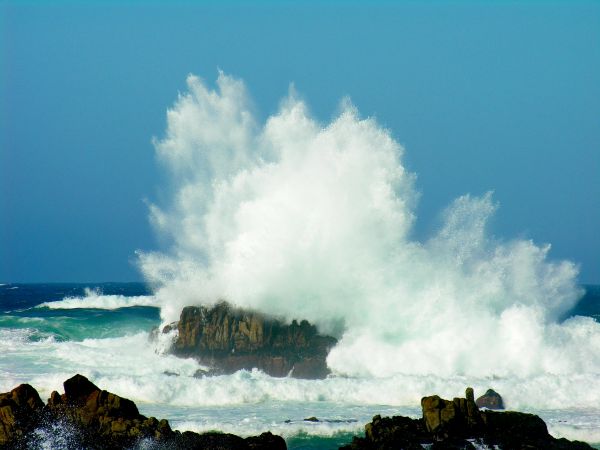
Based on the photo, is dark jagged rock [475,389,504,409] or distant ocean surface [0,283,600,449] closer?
distant ocean surface [0,283,600,449]

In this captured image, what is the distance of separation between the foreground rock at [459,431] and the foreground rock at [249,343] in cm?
1168

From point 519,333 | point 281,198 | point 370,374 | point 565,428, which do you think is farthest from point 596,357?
point 281,198

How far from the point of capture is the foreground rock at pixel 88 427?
17484mm

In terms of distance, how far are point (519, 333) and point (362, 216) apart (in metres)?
7.38

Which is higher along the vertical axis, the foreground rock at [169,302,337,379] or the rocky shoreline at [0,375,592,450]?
the foreground rock at [169,302,337,379]

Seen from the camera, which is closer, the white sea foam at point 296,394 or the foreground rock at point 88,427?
the foreground rock at point 88,427

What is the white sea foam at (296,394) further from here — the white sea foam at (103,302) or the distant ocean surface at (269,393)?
the white sea foam at (103,302)

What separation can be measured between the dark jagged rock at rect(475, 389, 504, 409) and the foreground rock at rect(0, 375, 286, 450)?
31.8 ft

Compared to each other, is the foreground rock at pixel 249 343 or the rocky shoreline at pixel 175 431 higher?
the foreground rock at pixel 249 343

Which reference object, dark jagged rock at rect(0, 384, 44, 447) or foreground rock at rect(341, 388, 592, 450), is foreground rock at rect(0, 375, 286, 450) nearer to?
dark jagged rock at rect(0, 384, 44, 447)

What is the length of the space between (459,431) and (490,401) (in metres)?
8.06

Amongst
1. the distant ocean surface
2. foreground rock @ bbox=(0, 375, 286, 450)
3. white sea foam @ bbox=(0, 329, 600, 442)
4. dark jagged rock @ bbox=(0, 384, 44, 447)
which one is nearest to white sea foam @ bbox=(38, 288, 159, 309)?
the distant ocean surface

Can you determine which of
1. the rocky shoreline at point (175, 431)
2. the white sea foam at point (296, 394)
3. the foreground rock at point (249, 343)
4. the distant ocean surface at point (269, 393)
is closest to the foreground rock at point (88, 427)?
the rocky shoreline at point (175, 431)

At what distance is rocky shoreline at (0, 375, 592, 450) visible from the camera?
1748 centimetres
